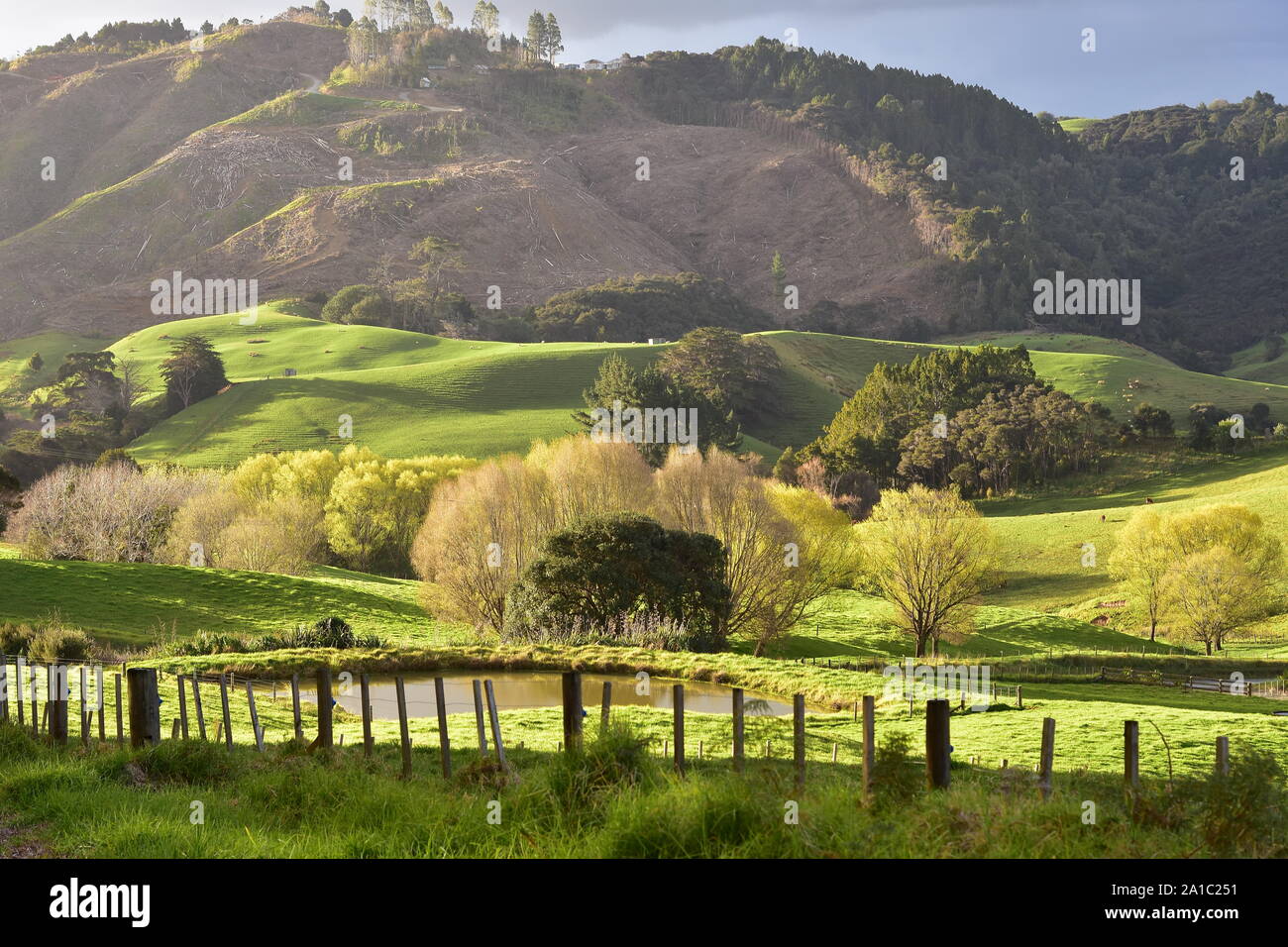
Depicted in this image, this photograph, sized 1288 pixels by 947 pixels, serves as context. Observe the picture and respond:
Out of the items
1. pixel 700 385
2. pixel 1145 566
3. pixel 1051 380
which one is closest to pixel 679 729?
pixel 1145 566

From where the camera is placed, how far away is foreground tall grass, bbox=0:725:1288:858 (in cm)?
782

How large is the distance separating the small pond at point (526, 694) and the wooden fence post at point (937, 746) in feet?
52.0

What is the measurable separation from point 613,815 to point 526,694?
22.4 meters

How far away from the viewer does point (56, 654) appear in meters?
30.9

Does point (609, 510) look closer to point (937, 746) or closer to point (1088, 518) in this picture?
point (937, 746)

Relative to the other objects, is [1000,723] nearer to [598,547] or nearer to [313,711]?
[313,711]

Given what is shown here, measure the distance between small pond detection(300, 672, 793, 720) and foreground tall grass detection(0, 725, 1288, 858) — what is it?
14.7m

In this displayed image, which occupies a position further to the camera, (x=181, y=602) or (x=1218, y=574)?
(x=1218, y=574)

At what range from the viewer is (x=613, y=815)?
8141mm

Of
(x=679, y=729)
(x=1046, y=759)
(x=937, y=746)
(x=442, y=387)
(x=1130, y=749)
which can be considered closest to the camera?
(x=937, y=746)

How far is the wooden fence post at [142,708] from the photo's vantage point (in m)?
13.1

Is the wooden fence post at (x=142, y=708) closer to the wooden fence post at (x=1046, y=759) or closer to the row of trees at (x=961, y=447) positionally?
the wooden fence post at (x=1046, y=759)

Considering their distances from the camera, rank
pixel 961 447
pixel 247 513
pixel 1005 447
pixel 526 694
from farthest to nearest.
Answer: pixel 961 447, pixel 1005 447, pixel 247 513, pixel 526 694
